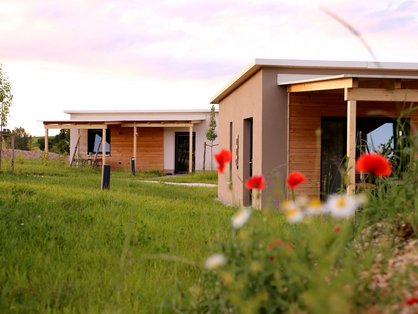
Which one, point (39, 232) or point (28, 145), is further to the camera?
point (28, 145)

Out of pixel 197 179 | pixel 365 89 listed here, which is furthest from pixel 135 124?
pixel 365 89

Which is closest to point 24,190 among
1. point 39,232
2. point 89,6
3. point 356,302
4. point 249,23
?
point 89,6

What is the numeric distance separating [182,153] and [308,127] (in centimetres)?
1845

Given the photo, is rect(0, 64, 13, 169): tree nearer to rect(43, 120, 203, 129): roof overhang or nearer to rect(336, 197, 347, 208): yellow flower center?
rect(43, 120, 203, 129): roof overhang

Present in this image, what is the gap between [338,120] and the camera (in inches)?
506

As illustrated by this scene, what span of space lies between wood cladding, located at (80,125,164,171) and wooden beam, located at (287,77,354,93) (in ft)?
61.6

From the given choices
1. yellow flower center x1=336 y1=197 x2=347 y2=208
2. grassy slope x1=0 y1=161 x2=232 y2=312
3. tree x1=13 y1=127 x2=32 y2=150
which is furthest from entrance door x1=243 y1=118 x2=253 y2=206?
tree x1=13 y1=127 x2=32 y2=150

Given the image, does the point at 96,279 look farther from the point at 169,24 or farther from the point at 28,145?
the point at 28,145

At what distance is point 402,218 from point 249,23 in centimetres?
350

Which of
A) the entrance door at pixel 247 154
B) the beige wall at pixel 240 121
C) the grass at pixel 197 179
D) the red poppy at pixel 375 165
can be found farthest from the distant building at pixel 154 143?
the red poppy at pixel 375 165

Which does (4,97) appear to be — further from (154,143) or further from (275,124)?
(275,124)

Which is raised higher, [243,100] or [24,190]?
[243,100]

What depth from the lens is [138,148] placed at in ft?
100

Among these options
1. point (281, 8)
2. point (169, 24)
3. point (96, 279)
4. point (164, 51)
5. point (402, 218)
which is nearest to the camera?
point (402, 218)
